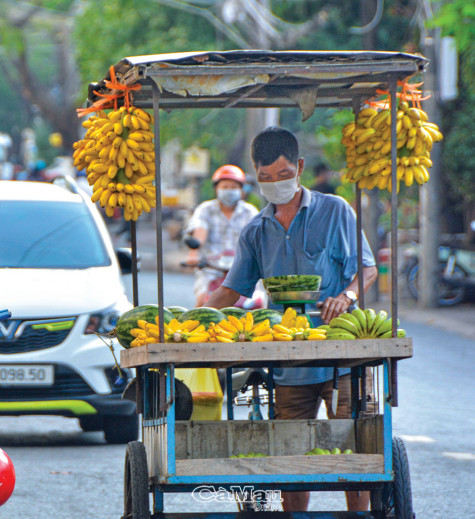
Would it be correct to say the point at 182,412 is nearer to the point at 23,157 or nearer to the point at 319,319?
the point at 319,319

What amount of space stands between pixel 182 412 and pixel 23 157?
67.2m

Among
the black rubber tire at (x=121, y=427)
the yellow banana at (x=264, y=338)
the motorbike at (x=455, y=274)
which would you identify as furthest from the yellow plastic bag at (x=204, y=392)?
the motorbike at (x=455, y=274)

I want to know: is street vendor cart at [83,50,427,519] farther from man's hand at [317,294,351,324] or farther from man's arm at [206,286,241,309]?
man's arm at [206,286,241,309]

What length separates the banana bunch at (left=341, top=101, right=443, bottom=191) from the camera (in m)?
4.93

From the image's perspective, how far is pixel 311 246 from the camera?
537 centimetres

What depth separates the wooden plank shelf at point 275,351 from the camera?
429 centimetres

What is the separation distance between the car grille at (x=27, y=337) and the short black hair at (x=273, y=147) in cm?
323

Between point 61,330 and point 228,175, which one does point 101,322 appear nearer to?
point 61,330

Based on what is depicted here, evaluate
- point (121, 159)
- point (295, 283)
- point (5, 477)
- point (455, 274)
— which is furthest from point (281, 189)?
point (455, 274)

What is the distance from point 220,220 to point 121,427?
9.40 ft

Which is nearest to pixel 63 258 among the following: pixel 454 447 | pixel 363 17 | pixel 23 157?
pixel 454 447

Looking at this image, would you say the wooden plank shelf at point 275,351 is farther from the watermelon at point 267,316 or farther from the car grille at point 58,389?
the car grille at point 58,389

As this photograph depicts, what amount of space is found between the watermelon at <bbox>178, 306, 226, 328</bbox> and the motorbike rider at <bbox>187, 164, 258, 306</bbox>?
5.55m

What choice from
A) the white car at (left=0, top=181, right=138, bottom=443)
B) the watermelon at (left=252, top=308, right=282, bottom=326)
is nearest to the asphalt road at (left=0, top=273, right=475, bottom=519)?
the white car at (left=0, top=181, right=138, bottom=443)
